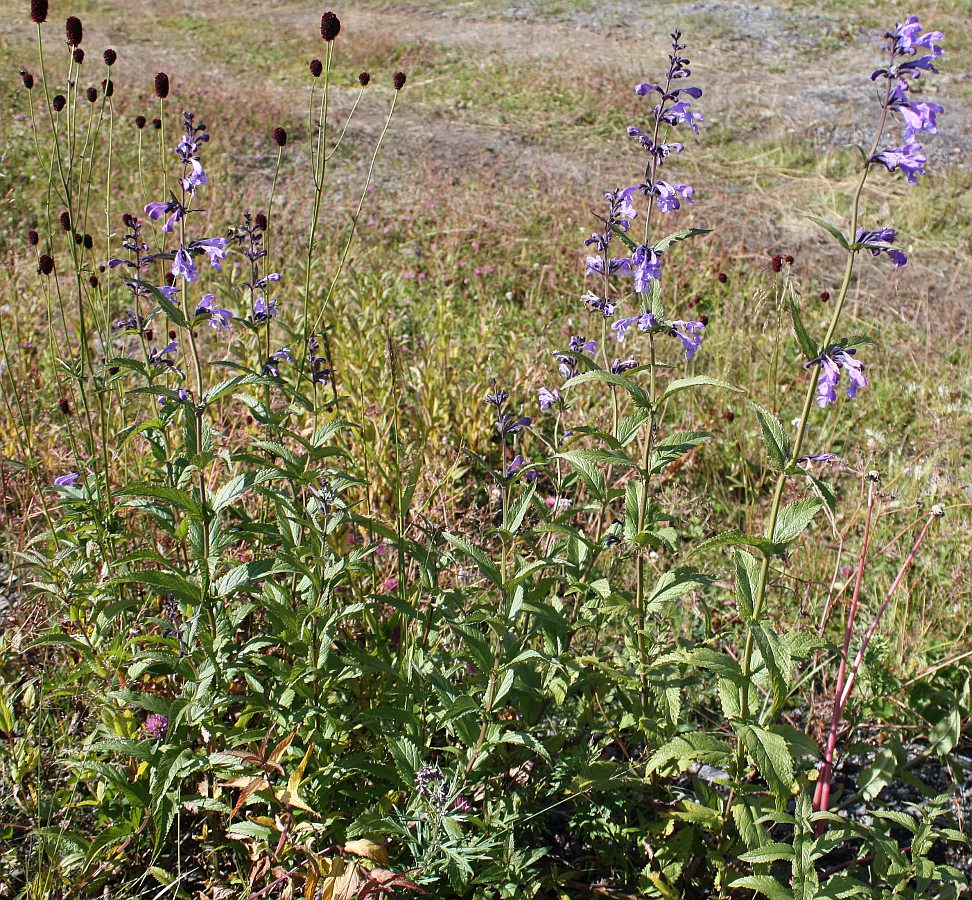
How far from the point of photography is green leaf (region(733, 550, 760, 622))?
5.38 feet

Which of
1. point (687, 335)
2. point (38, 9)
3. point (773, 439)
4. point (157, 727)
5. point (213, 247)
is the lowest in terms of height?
point (157, 727)

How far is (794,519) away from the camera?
5.56 feet

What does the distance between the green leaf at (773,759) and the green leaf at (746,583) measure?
230mm

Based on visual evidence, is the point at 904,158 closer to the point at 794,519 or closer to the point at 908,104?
the point at 908,104

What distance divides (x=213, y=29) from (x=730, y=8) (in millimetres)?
8916

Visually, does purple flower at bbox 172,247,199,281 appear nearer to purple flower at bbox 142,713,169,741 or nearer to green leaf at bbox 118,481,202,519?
green leaf at bbox 118,481,202,519

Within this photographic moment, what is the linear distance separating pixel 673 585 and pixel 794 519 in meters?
0.32

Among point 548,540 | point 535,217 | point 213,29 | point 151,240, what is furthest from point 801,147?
point 213,29

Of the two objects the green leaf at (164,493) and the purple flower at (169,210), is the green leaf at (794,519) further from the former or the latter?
the purple flower at (169,210)

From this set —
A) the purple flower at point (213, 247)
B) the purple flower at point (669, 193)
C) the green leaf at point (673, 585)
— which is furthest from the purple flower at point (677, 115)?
the purple flower at point (213, 247)

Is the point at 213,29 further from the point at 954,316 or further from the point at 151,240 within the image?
the point at 954,316

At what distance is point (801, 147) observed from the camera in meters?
8.23

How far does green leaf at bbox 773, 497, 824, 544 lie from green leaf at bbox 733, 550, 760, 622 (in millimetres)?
89

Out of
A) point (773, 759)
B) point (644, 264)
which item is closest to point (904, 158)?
point (644, 264)
